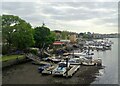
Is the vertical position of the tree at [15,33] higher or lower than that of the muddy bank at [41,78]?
higher

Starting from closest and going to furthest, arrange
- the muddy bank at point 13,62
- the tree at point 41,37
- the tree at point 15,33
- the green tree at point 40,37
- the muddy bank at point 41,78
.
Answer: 1. the muddy bank at point 41,78
2. the muddy bank at point 13,62
3. the tree at point 15,33
4. the green tree at point 40,37
5. the tree at point 41,37

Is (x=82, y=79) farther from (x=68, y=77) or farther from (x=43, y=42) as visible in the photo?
(x=43, y=42)

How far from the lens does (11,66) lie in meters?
45.2

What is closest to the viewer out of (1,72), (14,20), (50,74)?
(50,74)

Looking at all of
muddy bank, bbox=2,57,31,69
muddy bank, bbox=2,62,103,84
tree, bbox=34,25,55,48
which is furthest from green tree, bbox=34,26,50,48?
muddy bank, bbox=2,62,103,84

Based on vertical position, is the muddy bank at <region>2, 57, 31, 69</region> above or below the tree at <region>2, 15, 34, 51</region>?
below

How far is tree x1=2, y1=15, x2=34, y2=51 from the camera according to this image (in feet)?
171

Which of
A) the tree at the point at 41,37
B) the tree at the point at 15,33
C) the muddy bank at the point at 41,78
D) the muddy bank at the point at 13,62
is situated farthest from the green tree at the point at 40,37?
the muddy bank at the point at 41,78

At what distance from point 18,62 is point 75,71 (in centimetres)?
1473

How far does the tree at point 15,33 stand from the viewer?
2055 inches

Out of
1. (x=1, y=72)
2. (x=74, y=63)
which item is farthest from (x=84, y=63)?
(x=1, y=72)

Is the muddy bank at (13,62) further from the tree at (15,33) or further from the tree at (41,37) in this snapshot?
the tree at (41,37)

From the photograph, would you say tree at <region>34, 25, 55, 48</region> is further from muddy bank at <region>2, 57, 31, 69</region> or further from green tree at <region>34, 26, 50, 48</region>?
muddy bank at <region>2, 57, 31, 69</region>

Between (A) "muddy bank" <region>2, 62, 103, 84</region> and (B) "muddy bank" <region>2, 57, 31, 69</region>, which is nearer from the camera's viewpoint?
(A) "muddy bank" <region>2, 62, 103, 84</region>
